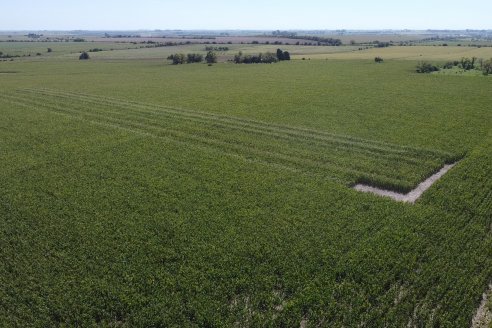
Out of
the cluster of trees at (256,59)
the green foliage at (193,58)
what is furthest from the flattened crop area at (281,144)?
the green foliage at (193,58)

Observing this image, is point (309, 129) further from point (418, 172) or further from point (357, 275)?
point (357, 275)

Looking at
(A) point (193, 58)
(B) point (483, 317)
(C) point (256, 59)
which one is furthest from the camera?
(A) point (193, 58)

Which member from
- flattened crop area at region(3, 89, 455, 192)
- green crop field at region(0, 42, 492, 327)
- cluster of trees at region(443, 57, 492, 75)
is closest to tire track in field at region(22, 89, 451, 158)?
flattened crop area at region(3, 89, 455, 192)

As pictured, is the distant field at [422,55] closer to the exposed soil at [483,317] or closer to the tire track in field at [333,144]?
the tire track in field at [333,144]

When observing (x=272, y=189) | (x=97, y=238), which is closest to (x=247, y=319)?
(x=97, y=238)

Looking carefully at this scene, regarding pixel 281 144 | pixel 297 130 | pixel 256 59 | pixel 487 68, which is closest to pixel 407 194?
pixel 281 144

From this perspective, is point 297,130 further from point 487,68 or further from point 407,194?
point 487,68
